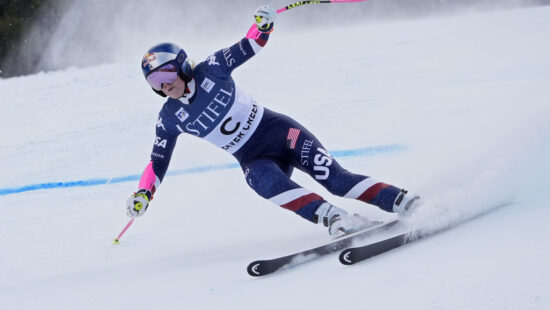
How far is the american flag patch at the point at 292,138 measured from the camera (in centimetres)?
334

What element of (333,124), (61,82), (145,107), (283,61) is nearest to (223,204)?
(333,124)

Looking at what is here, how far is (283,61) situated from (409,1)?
3.71m

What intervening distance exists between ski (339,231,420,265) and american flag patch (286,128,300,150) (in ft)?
2.75

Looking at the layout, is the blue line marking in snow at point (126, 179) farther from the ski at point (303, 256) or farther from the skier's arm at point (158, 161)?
the ski at point (303, 256)

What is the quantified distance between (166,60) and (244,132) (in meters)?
0.57

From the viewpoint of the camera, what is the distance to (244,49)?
10.7 ft

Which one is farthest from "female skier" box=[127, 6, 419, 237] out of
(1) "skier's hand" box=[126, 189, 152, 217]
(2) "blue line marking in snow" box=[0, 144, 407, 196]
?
(2) "blue line marking in snow" box=[0, 144, 407, 196]

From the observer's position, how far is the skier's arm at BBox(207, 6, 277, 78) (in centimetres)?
320

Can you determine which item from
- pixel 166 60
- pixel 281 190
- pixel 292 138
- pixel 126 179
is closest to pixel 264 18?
pixel 166 60

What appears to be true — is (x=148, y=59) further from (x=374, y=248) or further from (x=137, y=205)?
(x=374, y=248)

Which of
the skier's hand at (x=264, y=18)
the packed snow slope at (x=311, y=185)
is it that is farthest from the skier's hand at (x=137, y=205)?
the skier's hand at (x=264, y=18)

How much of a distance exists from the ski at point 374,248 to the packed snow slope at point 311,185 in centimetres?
4

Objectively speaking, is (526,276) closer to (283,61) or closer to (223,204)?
(223,204)

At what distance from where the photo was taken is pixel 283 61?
8.46m
